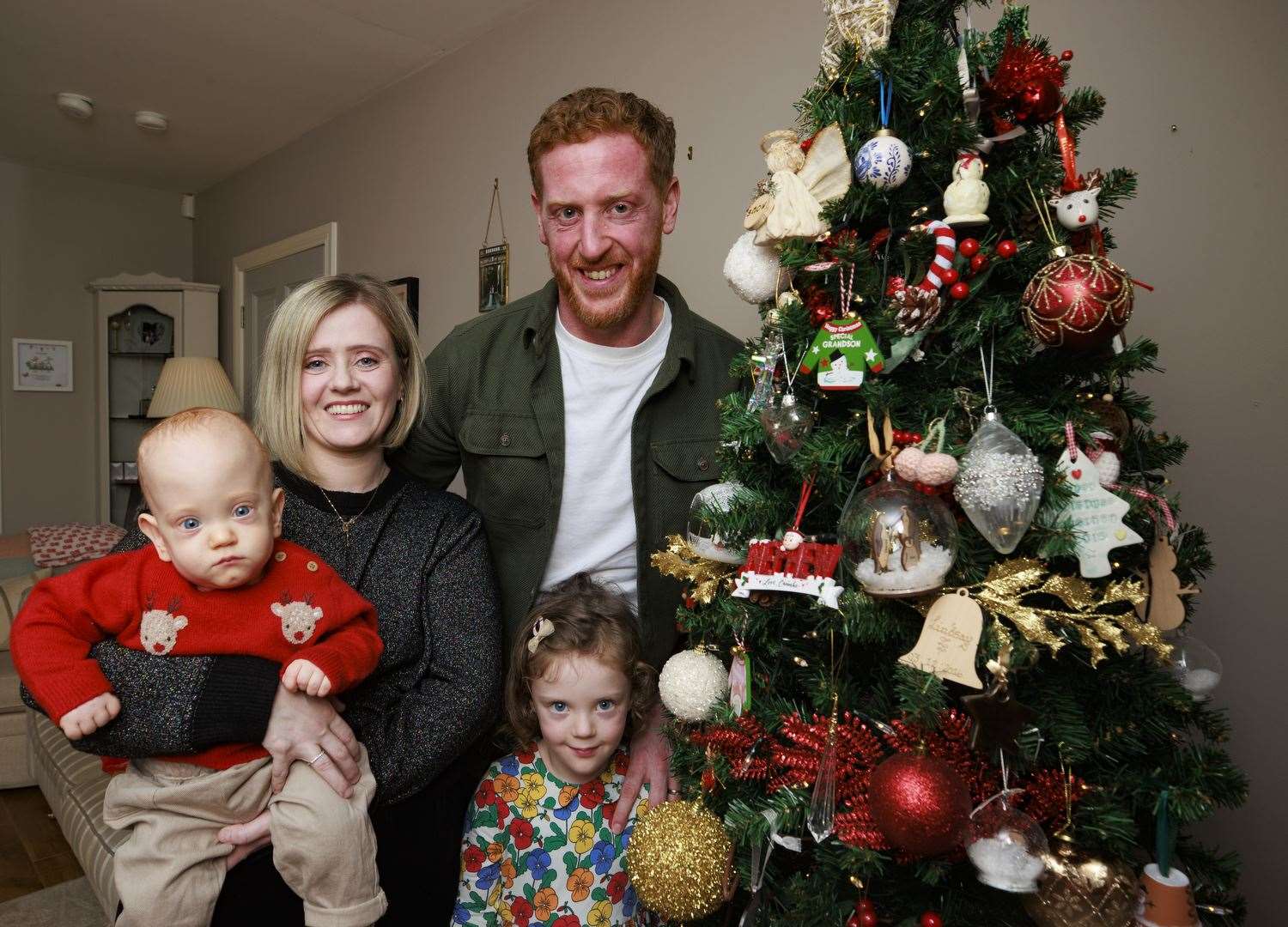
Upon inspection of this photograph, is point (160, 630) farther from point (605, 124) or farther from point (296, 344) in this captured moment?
point (605, 124)

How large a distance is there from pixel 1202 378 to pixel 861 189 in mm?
890

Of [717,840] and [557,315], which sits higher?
[557,315]

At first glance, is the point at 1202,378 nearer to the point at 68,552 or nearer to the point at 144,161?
the point at 68,552

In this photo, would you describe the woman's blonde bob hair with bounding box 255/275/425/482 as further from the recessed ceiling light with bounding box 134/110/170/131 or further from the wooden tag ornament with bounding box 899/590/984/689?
the recessed ceiling light with bounding box 134/110/170/131

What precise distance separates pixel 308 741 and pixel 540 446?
0.64 metres

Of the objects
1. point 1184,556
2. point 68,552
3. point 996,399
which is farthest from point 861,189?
point 68,552

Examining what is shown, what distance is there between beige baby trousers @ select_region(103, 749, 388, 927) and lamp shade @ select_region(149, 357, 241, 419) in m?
3.65

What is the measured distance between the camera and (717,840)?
1.11m

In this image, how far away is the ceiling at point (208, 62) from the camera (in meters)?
3.01

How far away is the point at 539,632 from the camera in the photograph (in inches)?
53.0

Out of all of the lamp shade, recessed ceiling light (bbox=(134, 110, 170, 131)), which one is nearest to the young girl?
the lamp shade

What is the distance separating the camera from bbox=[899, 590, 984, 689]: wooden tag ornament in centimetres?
86

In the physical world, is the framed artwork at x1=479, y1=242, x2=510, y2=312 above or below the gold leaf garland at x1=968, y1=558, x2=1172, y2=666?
above

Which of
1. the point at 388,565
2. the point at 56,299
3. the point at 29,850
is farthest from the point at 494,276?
the point at 56,299
